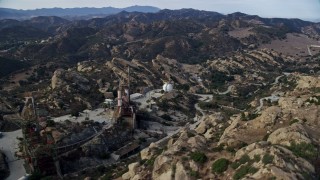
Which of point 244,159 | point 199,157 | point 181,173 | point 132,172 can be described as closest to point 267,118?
point 199,157

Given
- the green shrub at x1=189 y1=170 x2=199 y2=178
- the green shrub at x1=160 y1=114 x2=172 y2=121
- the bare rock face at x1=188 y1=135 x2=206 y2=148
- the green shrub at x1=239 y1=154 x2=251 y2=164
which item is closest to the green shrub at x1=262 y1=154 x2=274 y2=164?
the green shrub at x1=239 y1=154 x2=251 y2=164

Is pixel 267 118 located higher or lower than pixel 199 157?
higher

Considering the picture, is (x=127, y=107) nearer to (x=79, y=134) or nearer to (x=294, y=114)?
(x=79, y=134)

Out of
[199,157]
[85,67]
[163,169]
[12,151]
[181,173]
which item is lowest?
[12,151]

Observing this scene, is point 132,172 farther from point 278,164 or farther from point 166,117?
point 166,117

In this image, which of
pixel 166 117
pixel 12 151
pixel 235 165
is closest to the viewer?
pixel 235 165

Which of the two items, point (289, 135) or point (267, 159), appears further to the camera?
point (289, 135)
